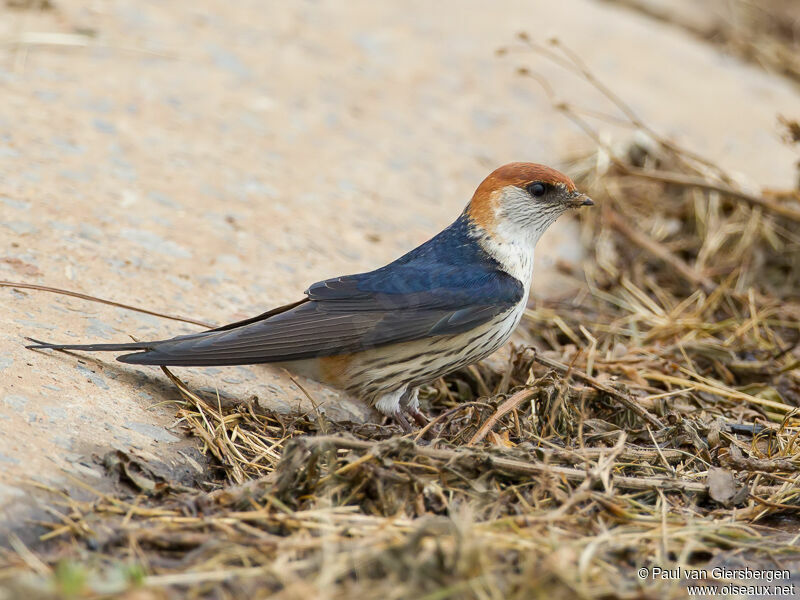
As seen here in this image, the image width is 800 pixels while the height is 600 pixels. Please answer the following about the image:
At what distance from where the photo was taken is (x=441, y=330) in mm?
3926

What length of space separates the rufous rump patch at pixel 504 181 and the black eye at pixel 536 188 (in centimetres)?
2

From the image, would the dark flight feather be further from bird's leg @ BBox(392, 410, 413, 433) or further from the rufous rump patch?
bird's leg @ BBox(392, 410, 413, 433)

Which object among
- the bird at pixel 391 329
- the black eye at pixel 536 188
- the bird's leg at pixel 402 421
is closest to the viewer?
the bird at pixel 391 329

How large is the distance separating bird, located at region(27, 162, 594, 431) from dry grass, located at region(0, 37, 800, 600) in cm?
23

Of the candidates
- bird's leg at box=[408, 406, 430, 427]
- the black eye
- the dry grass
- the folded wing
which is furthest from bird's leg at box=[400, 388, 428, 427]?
the black eye

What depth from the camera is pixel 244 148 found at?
18.9 feet

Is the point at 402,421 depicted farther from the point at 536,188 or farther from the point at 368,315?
the point at 536,188

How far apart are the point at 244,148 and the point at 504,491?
Result: 3.43 metres

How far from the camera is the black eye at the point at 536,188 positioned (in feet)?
14.4

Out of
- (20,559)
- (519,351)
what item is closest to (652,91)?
(519,351)

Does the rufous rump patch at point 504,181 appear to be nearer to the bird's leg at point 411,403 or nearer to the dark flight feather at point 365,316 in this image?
the dark flight feather at point 365,316

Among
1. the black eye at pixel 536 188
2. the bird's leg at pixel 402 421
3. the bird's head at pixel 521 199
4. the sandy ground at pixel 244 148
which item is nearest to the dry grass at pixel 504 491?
the bird's leg at pixel 402 421

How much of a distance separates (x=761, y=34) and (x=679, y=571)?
26.9ft

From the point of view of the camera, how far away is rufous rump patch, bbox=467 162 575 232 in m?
4.39
